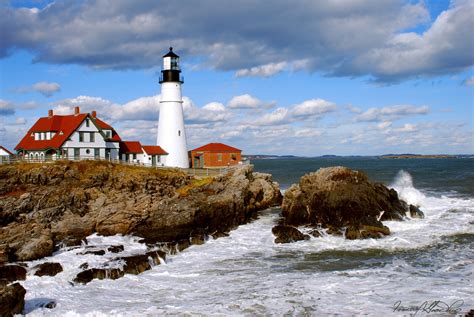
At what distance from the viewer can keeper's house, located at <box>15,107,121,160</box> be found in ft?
110

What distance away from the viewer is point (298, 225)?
79.6 ft

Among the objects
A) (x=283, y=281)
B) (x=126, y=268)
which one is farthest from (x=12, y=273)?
(x=283, y=281)

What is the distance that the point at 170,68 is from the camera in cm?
3709

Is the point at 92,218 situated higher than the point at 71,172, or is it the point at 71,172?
the point at 71,172

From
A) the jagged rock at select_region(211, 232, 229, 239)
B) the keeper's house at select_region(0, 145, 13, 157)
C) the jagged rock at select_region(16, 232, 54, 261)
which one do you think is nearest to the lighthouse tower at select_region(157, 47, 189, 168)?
the keeper's house at select_region(0, 145, 13, 157)

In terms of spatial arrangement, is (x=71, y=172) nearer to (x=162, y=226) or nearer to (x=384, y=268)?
(x=162, y=226)

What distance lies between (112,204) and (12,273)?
908 centimetres

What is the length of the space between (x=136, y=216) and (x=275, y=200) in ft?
37.2

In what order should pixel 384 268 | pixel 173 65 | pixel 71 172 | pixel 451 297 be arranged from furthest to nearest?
pixel 173 65 < pixel 71 172 < pixel 384 268 < pixel 451 297

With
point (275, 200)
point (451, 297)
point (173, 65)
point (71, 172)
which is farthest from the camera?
point (173, 65)

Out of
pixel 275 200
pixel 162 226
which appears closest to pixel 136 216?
pixel 162 226

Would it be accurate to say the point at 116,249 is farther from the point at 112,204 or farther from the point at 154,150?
the point at 154,150

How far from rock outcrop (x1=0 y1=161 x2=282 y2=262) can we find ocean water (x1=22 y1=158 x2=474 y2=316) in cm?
127

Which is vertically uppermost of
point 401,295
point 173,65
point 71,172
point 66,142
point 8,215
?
point 173,65
